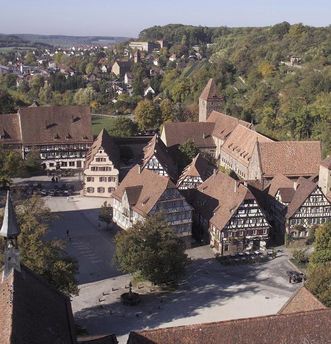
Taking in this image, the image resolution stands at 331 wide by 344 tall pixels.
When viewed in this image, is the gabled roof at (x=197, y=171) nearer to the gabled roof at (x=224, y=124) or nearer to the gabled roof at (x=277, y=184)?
the gabled roof at (x=277, y=184)

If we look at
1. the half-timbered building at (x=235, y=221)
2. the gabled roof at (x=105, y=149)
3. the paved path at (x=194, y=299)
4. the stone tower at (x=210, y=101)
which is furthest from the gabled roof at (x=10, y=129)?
the paved path at (x=194, y=299)

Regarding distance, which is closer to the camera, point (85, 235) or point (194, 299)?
point (194, 299)

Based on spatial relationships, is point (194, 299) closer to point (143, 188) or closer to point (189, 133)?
point (143, 188)

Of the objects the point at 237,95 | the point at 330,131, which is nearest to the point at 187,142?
the point at 330,131

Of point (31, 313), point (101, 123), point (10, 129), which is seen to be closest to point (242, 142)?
point (10, 129)

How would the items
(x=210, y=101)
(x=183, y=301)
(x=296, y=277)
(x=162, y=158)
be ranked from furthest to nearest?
(x=210, y=101), (x=162, y=158), (x=296, y=277), (x=183, y=301)

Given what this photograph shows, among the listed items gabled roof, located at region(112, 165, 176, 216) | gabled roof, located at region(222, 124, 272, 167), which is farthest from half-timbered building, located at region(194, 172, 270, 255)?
gabled roof, located at region(222, 124, 272, 167)

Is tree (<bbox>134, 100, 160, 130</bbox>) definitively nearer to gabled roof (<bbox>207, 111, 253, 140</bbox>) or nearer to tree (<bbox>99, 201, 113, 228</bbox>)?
gabled roof (<bbox>207, 111, 253, 140</bbox>)
